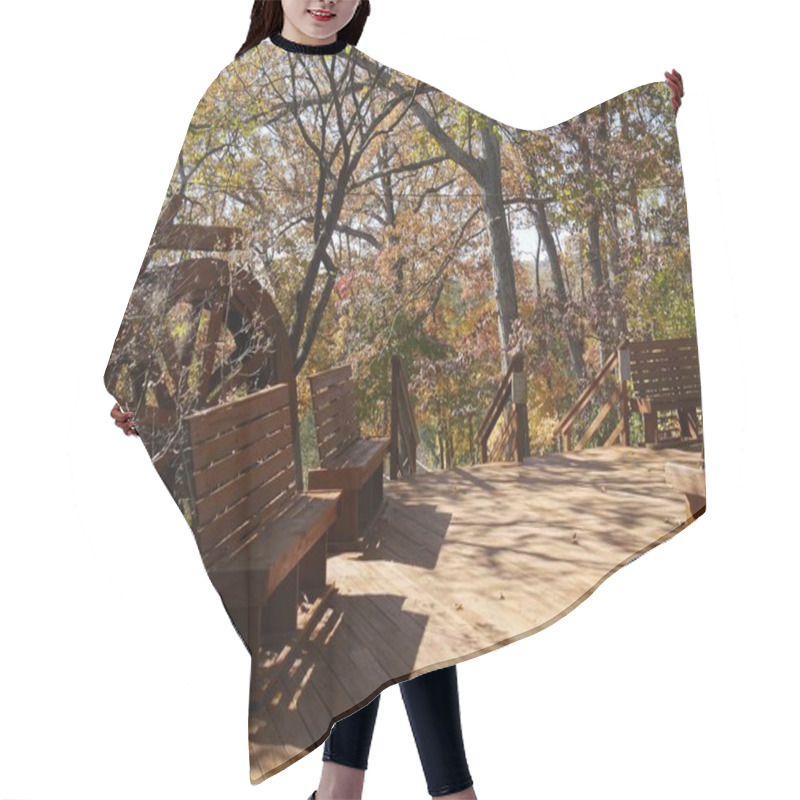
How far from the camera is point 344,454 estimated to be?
4.08 metres

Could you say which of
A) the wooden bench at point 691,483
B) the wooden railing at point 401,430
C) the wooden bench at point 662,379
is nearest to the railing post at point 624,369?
the wooden bench at point 662,379

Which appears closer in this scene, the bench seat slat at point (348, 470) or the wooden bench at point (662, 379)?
the bench seat slat at point (348, 470)

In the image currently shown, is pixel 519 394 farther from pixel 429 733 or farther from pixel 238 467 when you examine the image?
pixel 429 733

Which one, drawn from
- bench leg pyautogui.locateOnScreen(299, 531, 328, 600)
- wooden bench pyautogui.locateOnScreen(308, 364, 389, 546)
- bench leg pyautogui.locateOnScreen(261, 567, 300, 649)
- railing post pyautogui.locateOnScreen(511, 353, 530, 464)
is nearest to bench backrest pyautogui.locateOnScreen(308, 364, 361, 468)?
wooden bench pyautogui.locateOnScreen(308, 364, 389, 546)

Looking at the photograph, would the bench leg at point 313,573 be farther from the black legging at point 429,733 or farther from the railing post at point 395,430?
the black legging at point 429,733

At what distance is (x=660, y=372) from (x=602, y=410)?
18 cm

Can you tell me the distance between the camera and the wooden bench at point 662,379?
14.0 feet

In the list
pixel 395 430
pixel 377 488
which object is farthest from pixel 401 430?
pixel 377 488

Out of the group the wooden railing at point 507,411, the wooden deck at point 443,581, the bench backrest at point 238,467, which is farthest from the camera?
the wooden railing at point 507,411

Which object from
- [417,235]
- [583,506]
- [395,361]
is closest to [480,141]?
[417,235]

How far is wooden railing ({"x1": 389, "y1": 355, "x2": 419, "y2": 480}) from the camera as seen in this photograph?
4105mm

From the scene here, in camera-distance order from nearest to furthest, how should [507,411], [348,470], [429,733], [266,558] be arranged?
[266,558]
[348,470]
[507,411]
[429,733]

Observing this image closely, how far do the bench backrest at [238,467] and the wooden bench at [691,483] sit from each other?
1.01 metres

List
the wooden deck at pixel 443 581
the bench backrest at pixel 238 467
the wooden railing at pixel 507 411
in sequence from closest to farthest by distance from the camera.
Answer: the bench backrest at pixel 238 467 < the wooden deck at pixel 443 581 < the wooden railing at pixel 507 411
